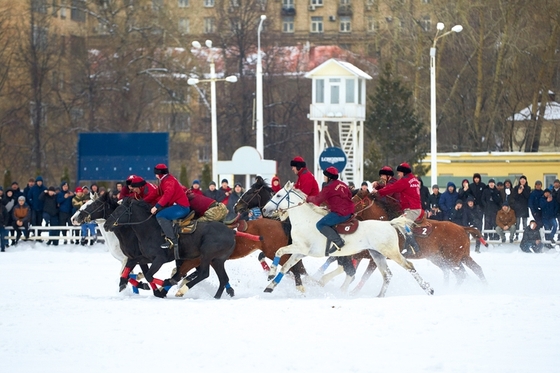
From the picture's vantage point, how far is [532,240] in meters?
26.3

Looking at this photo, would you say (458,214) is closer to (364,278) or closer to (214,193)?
(214,193)

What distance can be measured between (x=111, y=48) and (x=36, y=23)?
4004 millimetres

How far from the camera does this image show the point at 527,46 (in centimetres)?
4778

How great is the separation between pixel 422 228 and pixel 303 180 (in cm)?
218

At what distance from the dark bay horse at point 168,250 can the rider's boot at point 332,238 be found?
1503 millimetres

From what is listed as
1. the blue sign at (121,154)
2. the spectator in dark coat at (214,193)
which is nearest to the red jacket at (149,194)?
the spectator in dark coat at (214,193)

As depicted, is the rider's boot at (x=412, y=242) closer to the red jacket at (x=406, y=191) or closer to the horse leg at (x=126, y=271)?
the red jacket at (x=406, y=191)

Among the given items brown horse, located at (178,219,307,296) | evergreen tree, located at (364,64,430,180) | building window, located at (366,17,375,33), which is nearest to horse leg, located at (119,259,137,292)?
brown horse, located at (178,219,307,296)

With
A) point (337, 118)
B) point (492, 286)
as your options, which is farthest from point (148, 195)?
point (337, 118)

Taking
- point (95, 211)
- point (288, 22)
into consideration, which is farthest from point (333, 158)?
point (288, 22)

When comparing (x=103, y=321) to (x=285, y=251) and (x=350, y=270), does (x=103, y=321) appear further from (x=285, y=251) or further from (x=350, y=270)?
(x=350, y=270)

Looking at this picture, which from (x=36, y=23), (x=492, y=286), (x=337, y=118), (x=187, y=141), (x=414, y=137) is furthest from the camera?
(x=187, y=141)

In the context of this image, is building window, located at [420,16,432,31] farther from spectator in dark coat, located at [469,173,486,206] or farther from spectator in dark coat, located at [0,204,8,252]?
spectator in dark coat, located at [0,204,8,252]

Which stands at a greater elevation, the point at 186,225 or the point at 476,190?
the point at 186,225
